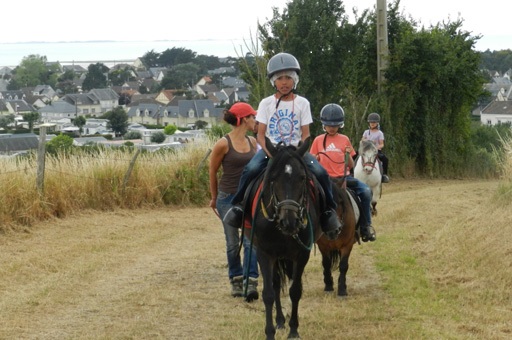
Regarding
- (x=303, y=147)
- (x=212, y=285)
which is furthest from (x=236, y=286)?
→ (x=303, y=147)

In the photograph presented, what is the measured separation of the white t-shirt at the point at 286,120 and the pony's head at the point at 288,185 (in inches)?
14.3

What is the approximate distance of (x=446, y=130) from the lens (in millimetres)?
30906

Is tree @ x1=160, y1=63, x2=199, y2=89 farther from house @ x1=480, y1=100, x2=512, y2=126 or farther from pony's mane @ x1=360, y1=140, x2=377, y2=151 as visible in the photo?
pony's mane @ x1=360, y1=140, x2=377, y2=151

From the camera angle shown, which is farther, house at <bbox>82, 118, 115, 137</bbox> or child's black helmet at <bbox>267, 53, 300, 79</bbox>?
house at <bbox>82, 118, 115, 137</bbox>

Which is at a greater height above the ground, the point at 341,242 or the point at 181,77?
the point at 341,242

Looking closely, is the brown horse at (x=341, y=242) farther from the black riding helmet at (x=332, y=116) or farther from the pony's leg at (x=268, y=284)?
the pony's leg at (x=268, y=284)

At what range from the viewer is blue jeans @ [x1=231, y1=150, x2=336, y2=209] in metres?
8.49

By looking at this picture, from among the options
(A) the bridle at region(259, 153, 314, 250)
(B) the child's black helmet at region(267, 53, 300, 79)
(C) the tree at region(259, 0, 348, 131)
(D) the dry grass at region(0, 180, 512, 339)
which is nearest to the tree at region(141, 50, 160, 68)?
(C) the tree at region(259, 0, 348, 131)

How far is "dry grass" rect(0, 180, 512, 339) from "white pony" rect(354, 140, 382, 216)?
104 cm

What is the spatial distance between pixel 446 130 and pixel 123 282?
21.6 m

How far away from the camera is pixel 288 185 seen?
774cm

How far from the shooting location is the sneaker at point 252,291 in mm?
10078

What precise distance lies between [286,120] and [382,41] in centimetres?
2178

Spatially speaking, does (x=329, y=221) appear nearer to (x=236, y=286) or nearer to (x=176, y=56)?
(x=236, y=286)
